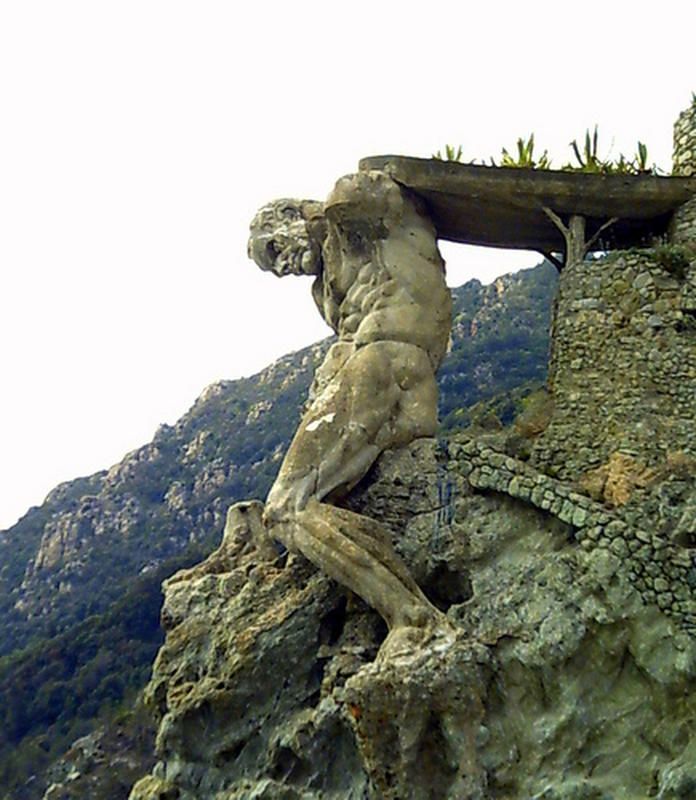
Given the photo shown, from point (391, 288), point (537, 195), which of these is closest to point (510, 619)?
point (391, 288)

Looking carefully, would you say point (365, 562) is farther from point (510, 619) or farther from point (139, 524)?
point (139, 524)

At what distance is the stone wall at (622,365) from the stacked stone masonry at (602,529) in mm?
484

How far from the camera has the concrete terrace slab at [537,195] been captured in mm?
10578

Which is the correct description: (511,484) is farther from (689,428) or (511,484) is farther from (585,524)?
(689,428)

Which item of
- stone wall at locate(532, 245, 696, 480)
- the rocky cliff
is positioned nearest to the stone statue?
the rocky cliff

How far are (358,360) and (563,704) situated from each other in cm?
370

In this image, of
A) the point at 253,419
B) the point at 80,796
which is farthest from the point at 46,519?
the point at 80,796

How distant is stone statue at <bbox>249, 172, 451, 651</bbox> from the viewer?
29.2 ft

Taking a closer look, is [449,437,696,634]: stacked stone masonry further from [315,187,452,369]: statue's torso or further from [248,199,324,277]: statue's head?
[248,199,324,277]: statue's head

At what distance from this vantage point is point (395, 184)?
10773 mm

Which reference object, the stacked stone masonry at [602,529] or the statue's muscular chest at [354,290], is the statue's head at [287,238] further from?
the stacked stone masonry at [602,529]

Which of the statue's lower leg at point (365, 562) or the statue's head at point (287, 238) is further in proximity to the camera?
the statue's head at point (287, 238)

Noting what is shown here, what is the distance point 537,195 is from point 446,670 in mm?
4990

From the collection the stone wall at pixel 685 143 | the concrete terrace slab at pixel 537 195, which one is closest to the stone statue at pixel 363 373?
the concrete terrace slab at pixel 537 195
